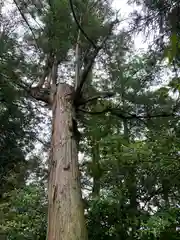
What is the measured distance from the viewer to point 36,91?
4.25 meters

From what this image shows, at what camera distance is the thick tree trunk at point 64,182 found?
230 cm

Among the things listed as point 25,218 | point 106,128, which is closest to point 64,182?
point 106,128

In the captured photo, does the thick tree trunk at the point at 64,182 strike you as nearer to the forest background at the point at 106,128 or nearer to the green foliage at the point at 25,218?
the forest background at the point at 106,128

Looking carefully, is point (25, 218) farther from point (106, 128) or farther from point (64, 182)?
point (64, 182)

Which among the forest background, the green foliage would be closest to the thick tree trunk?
the forest background

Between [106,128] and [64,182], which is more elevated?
[106,128]

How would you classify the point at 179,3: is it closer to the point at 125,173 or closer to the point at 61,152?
the point at 61,152

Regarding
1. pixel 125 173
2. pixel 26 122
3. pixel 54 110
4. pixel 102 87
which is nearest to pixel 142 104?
pixel 102 87

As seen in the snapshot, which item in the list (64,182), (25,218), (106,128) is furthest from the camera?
(25,218)

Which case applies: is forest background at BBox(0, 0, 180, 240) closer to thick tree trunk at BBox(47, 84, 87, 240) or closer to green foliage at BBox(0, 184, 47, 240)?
green foliage at BBox(0, 184, 47, 240)

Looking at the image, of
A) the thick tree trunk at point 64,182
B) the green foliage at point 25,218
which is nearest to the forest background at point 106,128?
the green foliage at point 25,218

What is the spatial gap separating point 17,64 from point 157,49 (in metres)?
3.34

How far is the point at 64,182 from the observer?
8.78ft

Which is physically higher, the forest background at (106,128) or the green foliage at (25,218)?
the forest background at (106,128)
